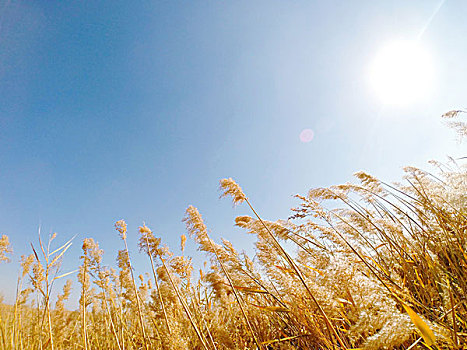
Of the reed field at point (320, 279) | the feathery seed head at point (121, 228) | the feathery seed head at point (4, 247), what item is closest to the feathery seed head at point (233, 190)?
the reed field at point (320, 279)

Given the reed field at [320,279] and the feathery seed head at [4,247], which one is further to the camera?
the feathery seed head at [4,247]

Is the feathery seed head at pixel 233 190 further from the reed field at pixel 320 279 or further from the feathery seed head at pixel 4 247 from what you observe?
the feathery seed head at pixel 4 247

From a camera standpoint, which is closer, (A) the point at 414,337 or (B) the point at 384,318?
(B) the point at 384,318

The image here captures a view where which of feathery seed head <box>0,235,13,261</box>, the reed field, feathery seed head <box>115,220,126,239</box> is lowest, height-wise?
the reed field

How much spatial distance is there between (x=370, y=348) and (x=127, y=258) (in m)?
2.48

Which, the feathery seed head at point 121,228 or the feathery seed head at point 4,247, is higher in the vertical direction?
the feathery seed head at point 4,247

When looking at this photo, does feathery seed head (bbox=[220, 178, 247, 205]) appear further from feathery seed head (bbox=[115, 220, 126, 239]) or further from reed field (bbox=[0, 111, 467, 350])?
feathery seed head (bbox=[115, 220, 126, 239])

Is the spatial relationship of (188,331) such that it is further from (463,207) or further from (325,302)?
(463,207)

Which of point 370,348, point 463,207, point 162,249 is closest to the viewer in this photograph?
point 370,348

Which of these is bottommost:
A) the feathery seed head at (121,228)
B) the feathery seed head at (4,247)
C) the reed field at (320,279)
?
the reed field at (320,279)

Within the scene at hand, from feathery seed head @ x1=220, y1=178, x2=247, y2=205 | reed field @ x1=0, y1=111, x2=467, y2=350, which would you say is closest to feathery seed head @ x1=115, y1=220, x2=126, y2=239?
reed field @ x1=0, y1=111, x2=467, y2=350

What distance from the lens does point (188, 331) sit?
251 centimetres

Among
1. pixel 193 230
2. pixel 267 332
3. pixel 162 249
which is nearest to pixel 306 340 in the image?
pixel 267 332

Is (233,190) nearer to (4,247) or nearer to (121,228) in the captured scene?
(121,228)
